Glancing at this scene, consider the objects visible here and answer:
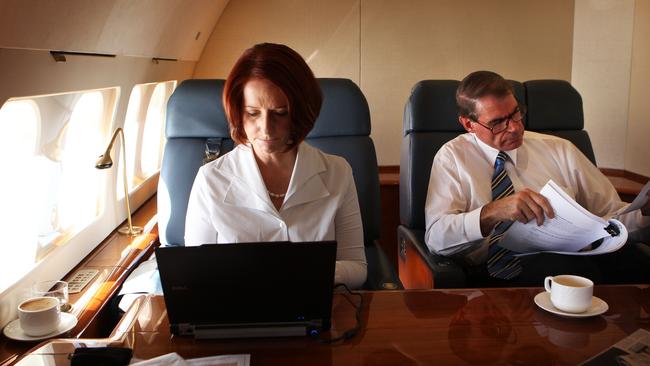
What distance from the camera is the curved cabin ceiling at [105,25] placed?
4.95ft

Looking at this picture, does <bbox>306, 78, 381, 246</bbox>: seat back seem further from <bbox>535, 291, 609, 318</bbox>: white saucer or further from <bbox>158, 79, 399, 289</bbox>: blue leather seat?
<bbox>535, 291, 609, 318</bbox>: white saucer

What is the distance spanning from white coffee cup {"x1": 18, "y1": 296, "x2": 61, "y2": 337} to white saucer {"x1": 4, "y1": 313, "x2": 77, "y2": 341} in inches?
Answer: 0.4

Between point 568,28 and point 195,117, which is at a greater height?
point 568,28

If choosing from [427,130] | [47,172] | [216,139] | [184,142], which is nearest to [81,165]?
[47,172]

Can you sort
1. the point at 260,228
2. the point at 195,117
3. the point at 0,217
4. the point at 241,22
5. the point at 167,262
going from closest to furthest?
the point at 167,262, the point at 260,228, the point at 0,217, the point at 195,117, the point at 241,22

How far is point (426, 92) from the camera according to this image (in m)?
2.49

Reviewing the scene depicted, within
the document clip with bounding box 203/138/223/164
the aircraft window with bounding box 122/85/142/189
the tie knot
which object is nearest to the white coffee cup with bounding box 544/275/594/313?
the tie knot

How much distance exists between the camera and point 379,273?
2.05 meters

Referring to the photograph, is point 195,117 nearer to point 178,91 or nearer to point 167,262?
point 178,91

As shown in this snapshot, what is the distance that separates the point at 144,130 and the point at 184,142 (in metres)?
1.37

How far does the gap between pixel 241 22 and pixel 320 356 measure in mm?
3445

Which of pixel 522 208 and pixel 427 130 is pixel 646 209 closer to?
pixel 522 208

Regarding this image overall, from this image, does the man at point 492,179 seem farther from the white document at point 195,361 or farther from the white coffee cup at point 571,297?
the white document at point 195,361

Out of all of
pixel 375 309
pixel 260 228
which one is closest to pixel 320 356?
pixel 375 309
